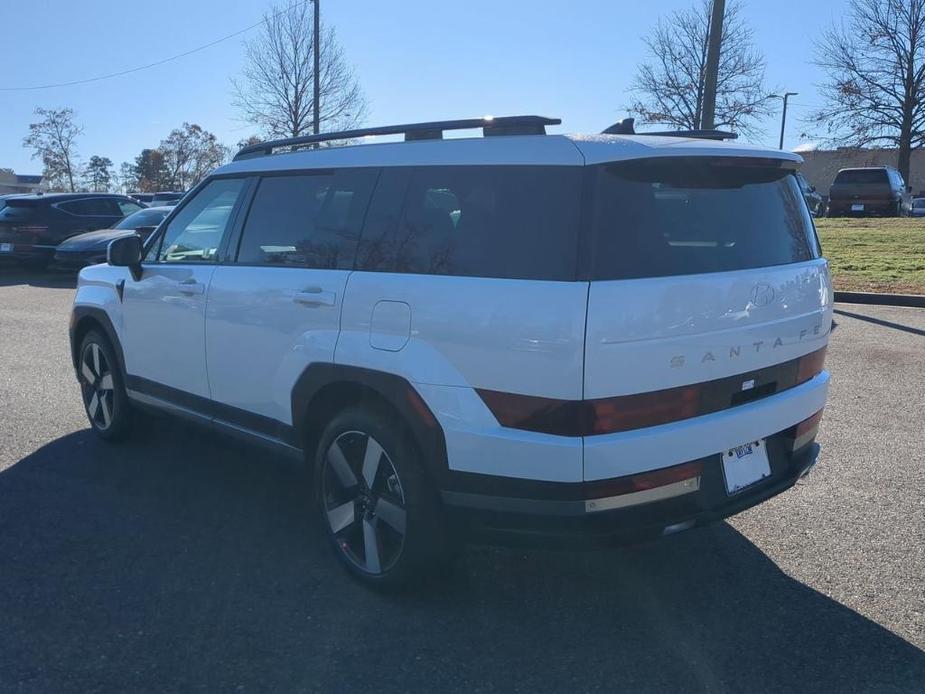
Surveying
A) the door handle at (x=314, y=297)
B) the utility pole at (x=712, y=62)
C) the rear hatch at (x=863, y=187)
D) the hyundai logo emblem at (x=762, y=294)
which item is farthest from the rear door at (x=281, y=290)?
the rear hatch at (x=863, y=187)

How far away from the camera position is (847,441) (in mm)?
5406

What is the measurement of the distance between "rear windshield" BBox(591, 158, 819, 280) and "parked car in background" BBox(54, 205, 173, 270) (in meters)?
13.4

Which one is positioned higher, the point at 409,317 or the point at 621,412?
the point at 409,317

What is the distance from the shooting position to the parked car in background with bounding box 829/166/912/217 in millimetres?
26281

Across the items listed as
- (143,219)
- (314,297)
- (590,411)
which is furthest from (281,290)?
(143,219)

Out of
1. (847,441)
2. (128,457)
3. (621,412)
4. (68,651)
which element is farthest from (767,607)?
(128,457)

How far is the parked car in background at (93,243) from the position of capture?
15.4 m

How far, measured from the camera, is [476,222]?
3209 millimetres

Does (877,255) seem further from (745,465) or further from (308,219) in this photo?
Result: (308,219)

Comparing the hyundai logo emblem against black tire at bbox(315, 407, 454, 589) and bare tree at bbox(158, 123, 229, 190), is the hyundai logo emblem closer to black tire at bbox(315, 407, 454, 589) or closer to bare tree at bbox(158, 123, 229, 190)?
black tire at bbox(315, 407, 454, 589)

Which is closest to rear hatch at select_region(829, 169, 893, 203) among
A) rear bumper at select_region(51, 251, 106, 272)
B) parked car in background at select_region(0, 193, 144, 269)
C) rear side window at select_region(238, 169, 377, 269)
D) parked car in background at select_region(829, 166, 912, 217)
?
parked car in background at select_region(829, 166, 912, 217)

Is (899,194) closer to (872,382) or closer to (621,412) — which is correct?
(872,382)

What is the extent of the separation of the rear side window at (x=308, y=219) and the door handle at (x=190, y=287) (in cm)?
32

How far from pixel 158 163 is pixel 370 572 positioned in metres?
82.7
